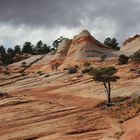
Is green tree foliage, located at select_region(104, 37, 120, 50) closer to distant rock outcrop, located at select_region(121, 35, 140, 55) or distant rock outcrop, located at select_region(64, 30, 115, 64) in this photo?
distant rock outcrop, located at select_region(121, 35, 140, 55)

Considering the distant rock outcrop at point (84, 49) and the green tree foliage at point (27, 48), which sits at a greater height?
the green tree foliage at point (27, 48)

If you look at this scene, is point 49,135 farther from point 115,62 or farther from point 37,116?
point 115,62

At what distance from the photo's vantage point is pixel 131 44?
12550 cm

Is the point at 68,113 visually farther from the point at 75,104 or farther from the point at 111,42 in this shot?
the point at 111,42

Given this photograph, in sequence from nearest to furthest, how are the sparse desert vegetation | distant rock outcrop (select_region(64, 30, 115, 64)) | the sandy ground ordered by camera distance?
the sandy ground < the sparse desert vegetation < distant rock outcrop (select_region(64, 30, 115, 64))

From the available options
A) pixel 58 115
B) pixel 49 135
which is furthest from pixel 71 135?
pixel 58 115

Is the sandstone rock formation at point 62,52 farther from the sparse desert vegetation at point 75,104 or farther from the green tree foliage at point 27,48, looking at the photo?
the green tree foliage at point 27,48

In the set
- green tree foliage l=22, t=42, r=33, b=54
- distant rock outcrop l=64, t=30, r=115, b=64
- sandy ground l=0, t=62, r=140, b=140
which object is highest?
green tree foliage l=22, t=42, r=33, b=54

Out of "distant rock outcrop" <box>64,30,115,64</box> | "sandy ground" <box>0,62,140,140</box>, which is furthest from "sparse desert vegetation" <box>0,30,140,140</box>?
"distant rock outcrop" <box>64,30,115,64</box>

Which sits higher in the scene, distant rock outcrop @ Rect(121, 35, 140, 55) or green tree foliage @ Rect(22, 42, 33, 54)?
green tree foliage @ Rect(22, 42, 33, 54)

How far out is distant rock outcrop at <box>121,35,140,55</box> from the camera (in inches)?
4612

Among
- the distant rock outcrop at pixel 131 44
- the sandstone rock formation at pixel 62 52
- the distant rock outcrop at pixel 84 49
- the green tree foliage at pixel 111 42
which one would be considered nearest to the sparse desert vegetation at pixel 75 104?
the distant rock outcrop at pixel 84 49

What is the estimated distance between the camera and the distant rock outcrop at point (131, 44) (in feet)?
384

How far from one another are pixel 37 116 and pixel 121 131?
11891 millimetres
